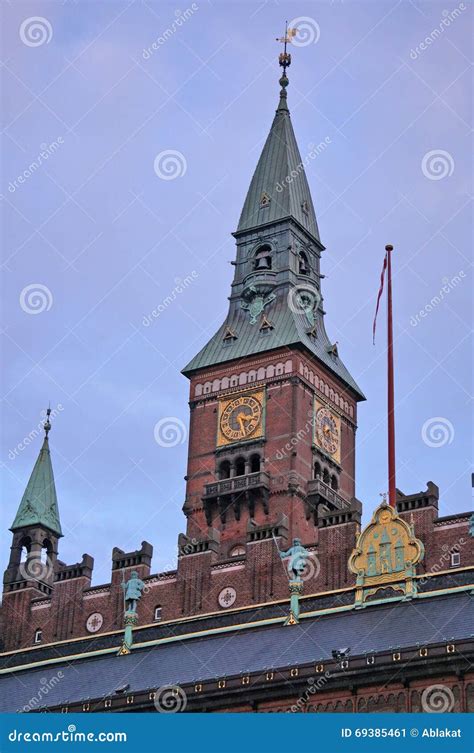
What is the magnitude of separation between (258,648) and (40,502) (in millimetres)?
28762

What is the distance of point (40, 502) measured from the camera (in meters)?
96.6

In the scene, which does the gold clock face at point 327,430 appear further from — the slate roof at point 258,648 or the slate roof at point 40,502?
the slate roof at point 258,648

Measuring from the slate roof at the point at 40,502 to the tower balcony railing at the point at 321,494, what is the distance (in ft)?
51.2

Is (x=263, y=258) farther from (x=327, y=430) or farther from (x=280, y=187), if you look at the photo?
(x=327, y=430)

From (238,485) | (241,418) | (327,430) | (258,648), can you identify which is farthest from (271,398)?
(258,648)

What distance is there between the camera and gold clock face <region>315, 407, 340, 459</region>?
9631 centimetres

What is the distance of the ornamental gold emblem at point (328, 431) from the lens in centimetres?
9619

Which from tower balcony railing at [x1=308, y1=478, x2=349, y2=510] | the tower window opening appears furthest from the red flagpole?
tower balcony railing at [x1=308, y1=478, x2=349, y2=510]

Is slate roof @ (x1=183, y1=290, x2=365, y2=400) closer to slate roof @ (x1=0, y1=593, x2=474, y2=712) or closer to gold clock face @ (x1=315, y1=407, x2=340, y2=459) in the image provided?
gold clock face @ (x1=315, y1=407, x2=340, y2=459)

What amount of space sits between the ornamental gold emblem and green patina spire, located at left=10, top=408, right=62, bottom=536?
1638 centimetres

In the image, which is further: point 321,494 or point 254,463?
point 254,463
